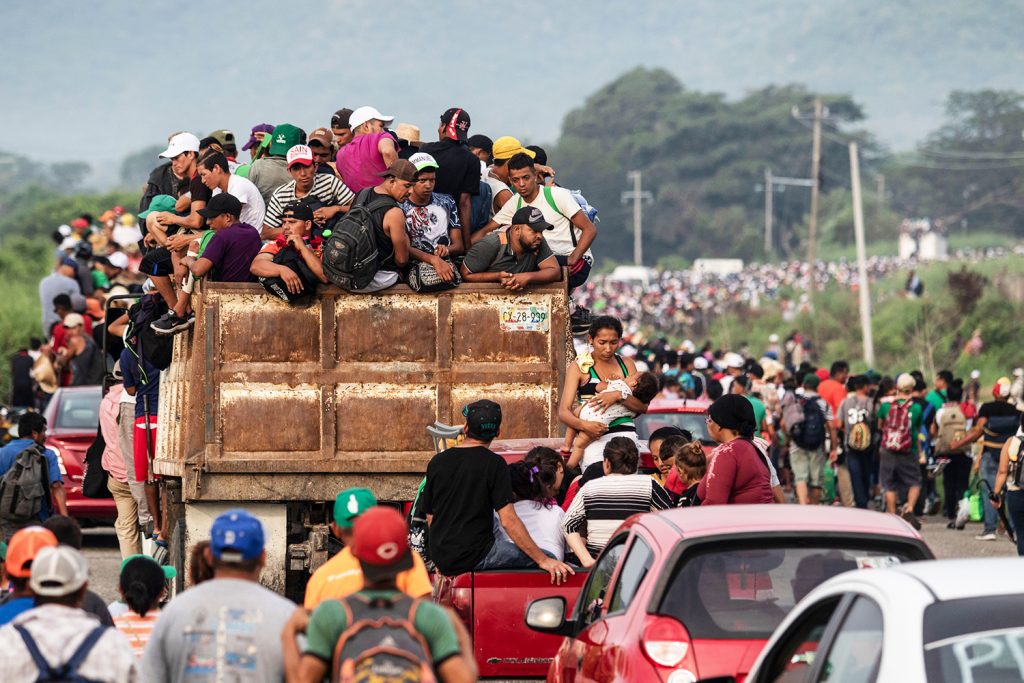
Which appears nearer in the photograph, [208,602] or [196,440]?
[208,602]

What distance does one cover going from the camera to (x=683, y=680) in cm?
654

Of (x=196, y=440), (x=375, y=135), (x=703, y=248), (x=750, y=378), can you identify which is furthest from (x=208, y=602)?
(x=703, y=248)

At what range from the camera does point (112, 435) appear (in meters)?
13.9

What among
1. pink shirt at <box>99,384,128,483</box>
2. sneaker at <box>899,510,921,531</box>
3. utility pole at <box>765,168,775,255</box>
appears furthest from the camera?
utility pole at <box>765,168,775,255</box>

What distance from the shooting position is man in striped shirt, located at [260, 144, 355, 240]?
12914 mm

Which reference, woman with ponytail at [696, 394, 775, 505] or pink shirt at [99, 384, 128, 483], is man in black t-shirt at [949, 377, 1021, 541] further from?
woman with ponytail at [696, 394, 775, 505]

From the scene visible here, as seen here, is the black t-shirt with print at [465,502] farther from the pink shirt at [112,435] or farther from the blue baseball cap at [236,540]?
the pink shirt at [112,435]

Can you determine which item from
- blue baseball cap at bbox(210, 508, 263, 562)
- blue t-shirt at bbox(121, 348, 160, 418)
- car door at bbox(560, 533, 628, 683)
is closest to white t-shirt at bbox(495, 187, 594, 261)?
blue t-shirt at bbox(121, 348, 160, 418)

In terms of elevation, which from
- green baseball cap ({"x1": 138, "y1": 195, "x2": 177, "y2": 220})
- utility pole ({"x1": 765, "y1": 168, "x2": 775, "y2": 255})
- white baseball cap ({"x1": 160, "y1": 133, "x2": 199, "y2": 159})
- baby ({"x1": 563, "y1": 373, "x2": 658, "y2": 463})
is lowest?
baby ({"x1": 563, "y1": 373, "x2": 658, "y2": 463})

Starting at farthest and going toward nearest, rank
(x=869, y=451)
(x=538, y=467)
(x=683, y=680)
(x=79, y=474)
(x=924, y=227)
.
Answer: (x=924, y=227)
(x=869, y=451)
(x=79, y=474)
(x=538, y=467)
(x=683, y=680)

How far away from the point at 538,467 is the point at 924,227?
379 ft

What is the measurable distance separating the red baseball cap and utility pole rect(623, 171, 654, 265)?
123 m

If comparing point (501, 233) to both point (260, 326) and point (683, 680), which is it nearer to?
point (260, 326)

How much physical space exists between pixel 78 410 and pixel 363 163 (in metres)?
6.47
